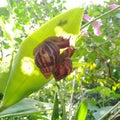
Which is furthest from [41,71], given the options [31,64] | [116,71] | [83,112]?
[116,71]

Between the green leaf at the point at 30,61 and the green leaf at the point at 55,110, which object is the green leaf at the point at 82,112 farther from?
the green leaf at the point at 30,61

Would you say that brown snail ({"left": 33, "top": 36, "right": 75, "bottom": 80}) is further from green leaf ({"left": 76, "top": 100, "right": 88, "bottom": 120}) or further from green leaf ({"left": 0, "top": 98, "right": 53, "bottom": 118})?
green leaf ({"left": 76, "top": 100, "right": 88, "bottom": 120})

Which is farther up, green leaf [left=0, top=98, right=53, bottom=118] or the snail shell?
the snail shell

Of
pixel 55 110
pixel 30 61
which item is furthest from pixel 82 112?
pixel 30 61

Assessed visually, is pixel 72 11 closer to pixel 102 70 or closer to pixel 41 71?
pixel 41 71

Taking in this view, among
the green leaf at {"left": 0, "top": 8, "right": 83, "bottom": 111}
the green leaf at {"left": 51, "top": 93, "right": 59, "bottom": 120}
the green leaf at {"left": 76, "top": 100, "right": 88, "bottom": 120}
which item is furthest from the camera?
the green leaf at {"left": 76, "top": 100, "right": 88, "bottom": 120}

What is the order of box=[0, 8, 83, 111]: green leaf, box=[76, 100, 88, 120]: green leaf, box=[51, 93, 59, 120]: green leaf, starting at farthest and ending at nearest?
box=[76, 100, 88, 120]: green leaf
box=[51, 93, 59, 120]: green leaf
box=[0, 8, 83, 111]: green leaf

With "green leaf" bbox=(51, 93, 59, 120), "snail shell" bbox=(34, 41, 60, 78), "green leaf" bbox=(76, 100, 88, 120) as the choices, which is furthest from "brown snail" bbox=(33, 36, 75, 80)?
"green leaf" bbox=(76, 100, 88, 120)
